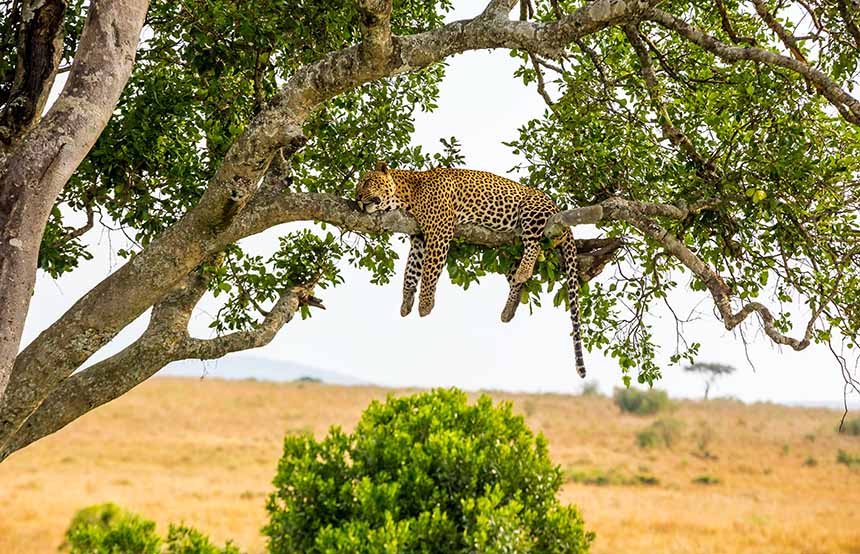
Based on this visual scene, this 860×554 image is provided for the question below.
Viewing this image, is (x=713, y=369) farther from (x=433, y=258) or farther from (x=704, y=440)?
(x=433, y=258)

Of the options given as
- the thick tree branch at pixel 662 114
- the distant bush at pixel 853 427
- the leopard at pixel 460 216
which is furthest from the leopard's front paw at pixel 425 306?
the distant bush at pixel 853 427

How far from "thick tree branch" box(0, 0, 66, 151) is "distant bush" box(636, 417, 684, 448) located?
29.0m

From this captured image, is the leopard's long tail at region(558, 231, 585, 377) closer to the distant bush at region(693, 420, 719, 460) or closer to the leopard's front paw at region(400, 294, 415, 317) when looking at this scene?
the leopard's front paw at region(400, 294, 415, 317)

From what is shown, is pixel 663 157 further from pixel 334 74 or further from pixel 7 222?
pixel 7 222

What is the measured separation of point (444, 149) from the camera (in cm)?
788

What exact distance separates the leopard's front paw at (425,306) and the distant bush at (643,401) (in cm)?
3128

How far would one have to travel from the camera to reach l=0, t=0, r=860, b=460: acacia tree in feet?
18.4

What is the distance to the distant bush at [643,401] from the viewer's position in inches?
1468

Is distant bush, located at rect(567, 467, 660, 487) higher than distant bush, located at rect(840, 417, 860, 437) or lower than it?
lower

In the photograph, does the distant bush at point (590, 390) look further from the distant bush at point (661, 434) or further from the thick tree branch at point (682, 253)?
the thick tree branch at point (682, 253)

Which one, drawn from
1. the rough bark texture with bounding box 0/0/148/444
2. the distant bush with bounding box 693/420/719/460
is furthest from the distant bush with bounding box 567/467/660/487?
the rough bark texture with bounding box 0/0/148/444

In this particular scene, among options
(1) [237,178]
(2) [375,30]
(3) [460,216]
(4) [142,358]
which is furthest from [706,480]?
(2) [375,30]

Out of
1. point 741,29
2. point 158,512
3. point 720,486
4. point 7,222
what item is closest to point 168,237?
point 7,222

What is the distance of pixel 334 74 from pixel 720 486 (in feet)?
80.7
